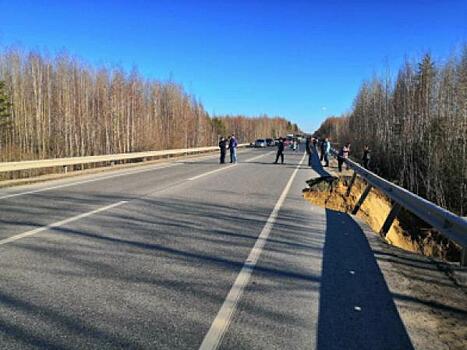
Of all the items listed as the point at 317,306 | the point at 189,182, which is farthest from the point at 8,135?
the point at 317,306

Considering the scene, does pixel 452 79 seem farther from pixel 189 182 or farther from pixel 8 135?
pixel 8 135

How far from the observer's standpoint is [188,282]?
178 inches

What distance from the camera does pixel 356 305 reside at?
399 centimetres

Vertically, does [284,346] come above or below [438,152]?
below

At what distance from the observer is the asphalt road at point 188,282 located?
3312mm

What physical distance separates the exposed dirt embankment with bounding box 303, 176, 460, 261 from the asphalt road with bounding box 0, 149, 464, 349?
1.78 meters

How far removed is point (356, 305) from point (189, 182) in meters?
11.7

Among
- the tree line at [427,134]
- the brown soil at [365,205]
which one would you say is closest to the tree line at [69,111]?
the tree line at [427,134]

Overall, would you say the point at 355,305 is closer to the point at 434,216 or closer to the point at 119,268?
the point at 434,216

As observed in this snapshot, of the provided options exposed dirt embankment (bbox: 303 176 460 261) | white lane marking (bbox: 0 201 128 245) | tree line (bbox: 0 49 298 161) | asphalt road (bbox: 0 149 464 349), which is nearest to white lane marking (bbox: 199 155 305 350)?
asphalt road (bbox: 0 149 464 349)

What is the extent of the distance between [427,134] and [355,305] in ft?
63.6

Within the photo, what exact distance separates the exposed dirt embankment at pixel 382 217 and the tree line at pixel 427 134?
60.6 inches

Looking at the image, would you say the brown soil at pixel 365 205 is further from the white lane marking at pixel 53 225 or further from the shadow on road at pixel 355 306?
the white lane marking at pixel 53 225

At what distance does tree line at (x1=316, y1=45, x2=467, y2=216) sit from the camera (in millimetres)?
14602
